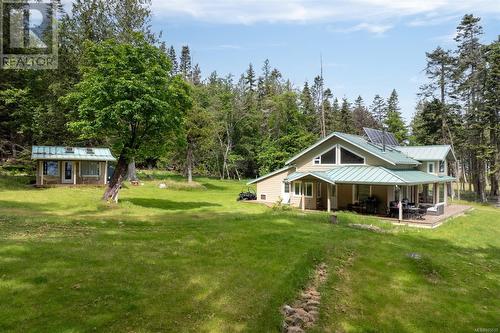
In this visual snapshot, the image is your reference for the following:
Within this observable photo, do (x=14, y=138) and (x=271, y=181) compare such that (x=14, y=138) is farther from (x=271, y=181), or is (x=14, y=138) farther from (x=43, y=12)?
(x=271, y=181)

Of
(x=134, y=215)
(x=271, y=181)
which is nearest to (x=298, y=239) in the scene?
(x=134, y=215)

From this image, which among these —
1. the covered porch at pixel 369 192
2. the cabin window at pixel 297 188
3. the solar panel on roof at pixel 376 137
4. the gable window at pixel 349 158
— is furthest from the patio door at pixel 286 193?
the solar panel on roof at pixel 376 137

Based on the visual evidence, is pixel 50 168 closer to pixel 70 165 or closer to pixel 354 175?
pixel 70 165

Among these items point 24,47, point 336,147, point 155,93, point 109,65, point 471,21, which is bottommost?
point 336,147

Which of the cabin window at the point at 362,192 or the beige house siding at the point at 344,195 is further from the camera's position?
the beige house siding at the point at 344,195

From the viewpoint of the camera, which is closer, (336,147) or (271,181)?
(336,147)

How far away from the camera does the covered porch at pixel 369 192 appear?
2409 cm

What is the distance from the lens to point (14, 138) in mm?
41062

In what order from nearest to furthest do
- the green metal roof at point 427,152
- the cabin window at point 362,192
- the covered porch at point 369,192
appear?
the covered porch at point 369,192
the cabin window at point 362,192
the green metal roof at point 427,152

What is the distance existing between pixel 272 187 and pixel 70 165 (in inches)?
778

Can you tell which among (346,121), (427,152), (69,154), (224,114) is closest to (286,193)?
(427,152)

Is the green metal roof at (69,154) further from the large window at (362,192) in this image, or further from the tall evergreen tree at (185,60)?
the tall evergreen tree at (185,60)

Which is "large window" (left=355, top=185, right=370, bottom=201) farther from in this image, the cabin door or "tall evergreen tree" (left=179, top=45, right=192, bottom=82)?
"tall evergreen tree" (left=179, top=45, right=192, bottom=82)

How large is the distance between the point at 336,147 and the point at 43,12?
38.4 m
